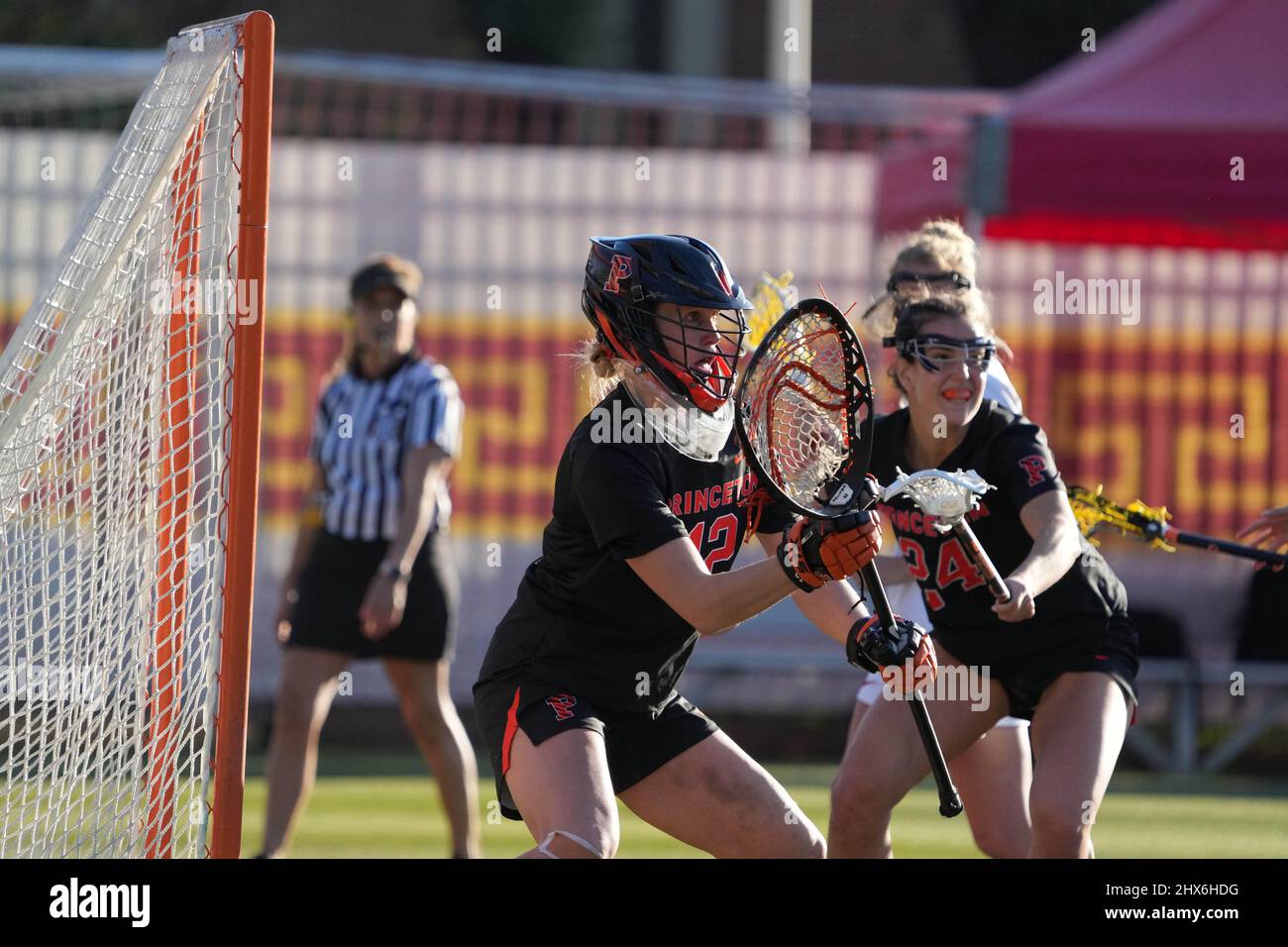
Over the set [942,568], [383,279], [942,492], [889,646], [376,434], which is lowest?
[889,646]

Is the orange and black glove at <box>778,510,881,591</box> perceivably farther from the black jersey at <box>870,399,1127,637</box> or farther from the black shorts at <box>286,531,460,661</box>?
the black shorts at <box>286,531,460,661</box>

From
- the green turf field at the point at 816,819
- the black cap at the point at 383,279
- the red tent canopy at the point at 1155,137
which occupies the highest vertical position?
the red tent canopy at the point at 1155,137

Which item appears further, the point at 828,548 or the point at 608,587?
the point at 608,587

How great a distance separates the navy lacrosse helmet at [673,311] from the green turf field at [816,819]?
11.6 feet

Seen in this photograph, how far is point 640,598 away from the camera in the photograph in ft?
14.8

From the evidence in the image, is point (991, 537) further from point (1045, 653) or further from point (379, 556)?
point (379, 556)

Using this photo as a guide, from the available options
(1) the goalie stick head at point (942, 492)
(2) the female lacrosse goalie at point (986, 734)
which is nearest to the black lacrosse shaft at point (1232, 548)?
(2) the female lacrosse goalie at point (986, 734)

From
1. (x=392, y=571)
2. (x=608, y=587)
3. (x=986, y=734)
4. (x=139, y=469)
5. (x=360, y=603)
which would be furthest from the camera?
(x=360, y=603)

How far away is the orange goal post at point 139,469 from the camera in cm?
444

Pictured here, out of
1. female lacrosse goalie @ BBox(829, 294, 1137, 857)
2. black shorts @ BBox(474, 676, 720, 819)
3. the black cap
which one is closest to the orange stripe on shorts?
black shorts @ BBox(474, 676, 720, 819)

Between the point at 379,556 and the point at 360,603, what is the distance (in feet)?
0.87

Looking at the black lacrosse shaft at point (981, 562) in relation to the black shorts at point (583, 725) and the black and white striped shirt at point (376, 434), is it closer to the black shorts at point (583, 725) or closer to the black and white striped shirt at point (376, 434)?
the black shorts at point (583, 725)

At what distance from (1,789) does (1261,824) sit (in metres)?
5.99

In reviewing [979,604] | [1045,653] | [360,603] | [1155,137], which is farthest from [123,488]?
[1155,137]
